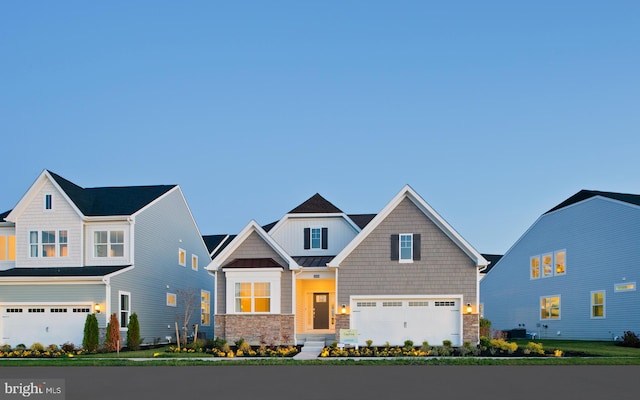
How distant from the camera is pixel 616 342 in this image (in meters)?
28.7

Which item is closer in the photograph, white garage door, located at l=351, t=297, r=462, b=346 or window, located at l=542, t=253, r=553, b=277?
white garage door, located at l=351, t=297, r=462, b=346

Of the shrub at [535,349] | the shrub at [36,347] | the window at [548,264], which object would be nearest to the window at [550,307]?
the window at [548,264]

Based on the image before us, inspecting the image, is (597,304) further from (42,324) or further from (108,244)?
(42,324)

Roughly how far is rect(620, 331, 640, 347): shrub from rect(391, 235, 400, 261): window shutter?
10.5 m

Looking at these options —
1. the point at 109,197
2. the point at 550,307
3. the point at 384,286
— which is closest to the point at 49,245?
the point at 109,197

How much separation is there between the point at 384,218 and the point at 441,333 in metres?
5.46

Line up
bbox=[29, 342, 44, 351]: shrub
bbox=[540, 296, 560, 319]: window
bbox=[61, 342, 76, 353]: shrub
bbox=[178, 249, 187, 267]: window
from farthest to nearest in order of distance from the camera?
bbox=[178, 249, 187, 267]: window, bbox=[540, 296, 560, 319]: window, bbox=[29, 342, 44, 351]: shrub, bbox=[61, 342, 76, 353]: shrub

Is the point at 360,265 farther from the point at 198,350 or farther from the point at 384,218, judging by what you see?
the point at 198,350

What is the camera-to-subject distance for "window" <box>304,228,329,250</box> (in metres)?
31.7

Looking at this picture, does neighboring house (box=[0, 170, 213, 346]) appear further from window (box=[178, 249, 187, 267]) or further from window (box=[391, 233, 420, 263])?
window (box=[391, 233, 420, 263])

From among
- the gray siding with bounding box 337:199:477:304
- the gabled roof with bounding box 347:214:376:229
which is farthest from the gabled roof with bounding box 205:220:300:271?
the gabled roof with bounding box 347:214:376:229

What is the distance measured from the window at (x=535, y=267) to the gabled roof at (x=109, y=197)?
71.2 ft

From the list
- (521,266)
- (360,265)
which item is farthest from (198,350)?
(521,266)

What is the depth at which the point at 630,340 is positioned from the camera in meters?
27.1
